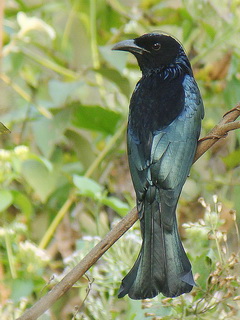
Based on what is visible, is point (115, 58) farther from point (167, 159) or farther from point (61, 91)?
point (167, 159)

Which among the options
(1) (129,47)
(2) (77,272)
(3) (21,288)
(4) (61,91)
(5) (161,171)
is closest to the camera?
(2) (77,272)

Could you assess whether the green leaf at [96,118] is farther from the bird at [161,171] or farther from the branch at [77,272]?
the branch at [77,272]

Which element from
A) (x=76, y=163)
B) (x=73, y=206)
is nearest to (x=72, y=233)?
(x=73, y=206)

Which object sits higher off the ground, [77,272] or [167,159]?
[167,159]

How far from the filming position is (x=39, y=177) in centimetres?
313

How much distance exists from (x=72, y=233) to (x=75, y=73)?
817 mm

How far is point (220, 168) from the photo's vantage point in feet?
12.6

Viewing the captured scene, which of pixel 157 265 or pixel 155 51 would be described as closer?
pixel 157 265

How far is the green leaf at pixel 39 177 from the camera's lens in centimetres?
311

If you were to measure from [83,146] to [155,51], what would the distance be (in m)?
0.72

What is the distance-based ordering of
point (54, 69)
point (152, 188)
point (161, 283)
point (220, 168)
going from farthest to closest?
point (220, 168) < point (54, 69) < point (152, 188) < point (161, 283)

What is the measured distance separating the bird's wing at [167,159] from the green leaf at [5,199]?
54 cm

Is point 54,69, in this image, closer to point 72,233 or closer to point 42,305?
point 72,233

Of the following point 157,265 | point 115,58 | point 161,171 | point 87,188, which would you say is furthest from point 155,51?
point 157,265
